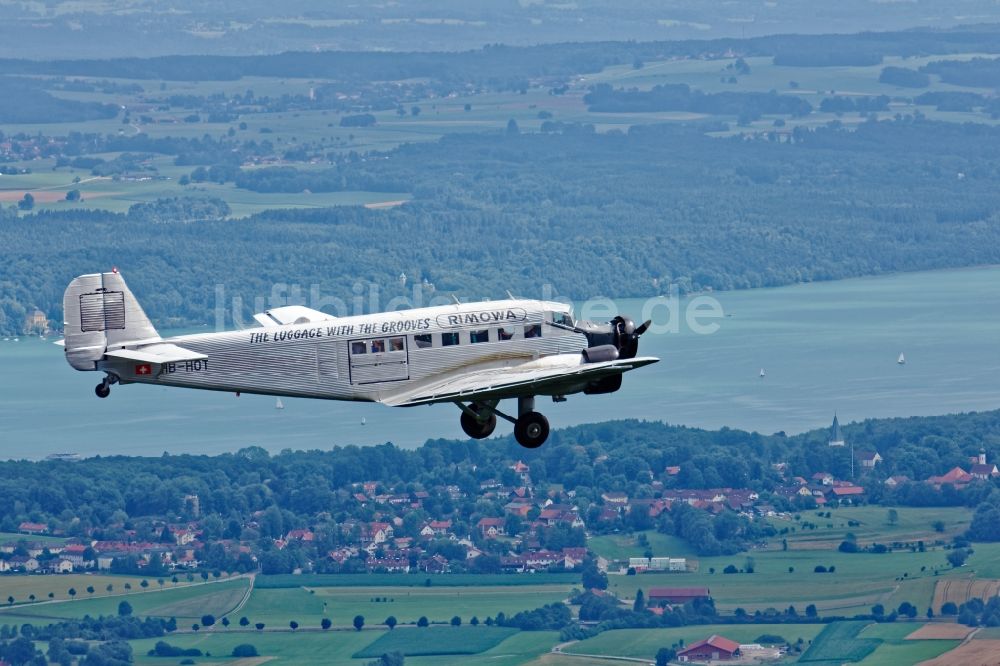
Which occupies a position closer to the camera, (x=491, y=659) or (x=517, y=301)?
(x=517, y=301)

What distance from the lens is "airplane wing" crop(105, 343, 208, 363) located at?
194 ft

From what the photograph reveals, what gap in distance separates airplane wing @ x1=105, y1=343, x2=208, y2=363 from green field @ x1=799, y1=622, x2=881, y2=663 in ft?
378

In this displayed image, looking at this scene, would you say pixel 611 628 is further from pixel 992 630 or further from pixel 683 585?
pixel 992 630

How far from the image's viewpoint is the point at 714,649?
7003 inches

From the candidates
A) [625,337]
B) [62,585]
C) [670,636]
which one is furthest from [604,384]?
[62,585]

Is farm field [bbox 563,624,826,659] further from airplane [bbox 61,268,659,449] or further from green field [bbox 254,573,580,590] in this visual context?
airplane [bbox 61,268,659,449]

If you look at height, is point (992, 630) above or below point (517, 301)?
below

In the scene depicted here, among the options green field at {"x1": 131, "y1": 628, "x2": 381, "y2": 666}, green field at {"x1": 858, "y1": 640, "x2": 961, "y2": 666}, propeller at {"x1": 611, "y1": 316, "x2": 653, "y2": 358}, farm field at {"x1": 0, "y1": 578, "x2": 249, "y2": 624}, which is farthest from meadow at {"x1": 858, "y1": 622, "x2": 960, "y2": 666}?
propeller at {"x1": 611, "y1": 316, "x2": 653, "y2": 358}

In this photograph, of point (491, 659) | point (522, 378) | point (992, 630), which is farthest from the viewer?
point (992, 630)

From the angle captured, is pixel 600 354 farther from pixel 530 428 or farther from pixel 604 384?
pixel 530 428

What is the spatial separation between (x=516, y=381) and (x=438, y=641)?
115390mm

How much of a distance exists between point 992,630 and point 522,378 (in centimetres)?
12672

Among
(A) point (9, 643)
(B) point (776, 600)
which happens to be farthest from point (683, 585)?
(A) point (9, 643)

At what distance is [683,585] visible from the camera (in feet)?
630
